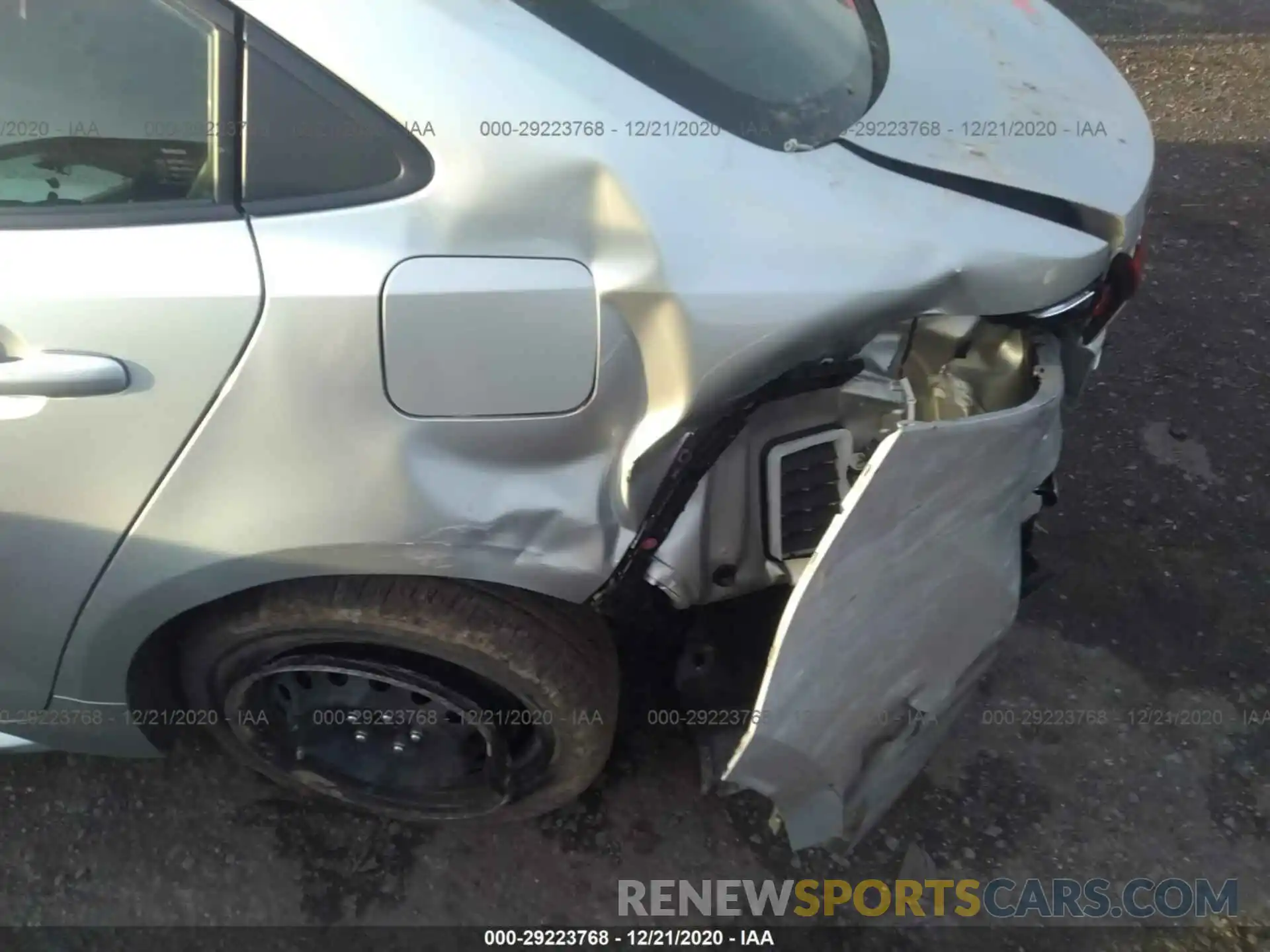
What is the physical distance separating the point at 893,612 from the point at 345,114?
40.2 inches

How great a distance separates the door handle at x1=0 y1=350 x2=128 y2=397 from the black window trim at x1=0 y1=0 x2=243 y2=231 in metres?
0.17

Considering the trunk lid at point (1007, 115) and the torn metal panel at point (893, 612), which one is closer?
the torn metal panel at point (893, 612)

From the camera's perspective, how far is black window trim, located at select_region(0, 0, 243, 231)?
122 cm

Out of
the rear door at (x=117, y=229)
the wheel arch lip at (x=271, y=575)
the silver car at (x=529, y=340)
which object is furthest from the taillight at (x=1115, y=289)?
the rear door at (x=117, y=229)

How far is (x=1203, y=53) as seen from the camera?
14.5 ft

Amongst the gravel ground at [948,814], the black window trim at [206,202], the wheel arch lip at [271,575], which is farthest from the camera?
the gravel ground at [948,814]

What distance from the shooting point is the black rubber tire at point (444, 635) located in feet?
4.92

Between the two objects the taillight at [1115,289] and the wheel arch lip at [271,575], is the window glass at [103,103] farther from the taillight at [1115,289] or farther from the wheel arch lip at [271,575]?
the taillight at [1115,289]

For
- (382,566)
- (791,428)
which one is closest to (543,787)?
(382,566)

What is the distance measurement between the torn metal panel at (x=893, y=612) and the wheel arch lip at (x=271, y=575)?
1.16 ft

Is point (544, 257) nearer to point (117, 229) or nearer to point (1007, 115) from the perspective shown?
point (117, 229)

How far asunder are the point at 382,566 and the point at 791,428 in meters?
0.63

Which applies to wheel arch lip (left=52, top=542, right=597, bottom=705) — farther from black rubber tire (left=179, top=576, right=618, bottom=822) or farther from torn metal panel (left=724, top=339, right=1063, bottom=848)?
torn metal panel (left=724, top=339, right=1063, bottom=848)

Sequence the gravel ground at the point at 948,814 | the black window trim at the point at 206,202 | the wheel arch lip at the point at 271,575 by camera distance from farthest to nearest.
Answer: the gravel ground at the point at 948,814, the wheel arch lip at the point at 271,575, the black window trim at the point at 206,202
